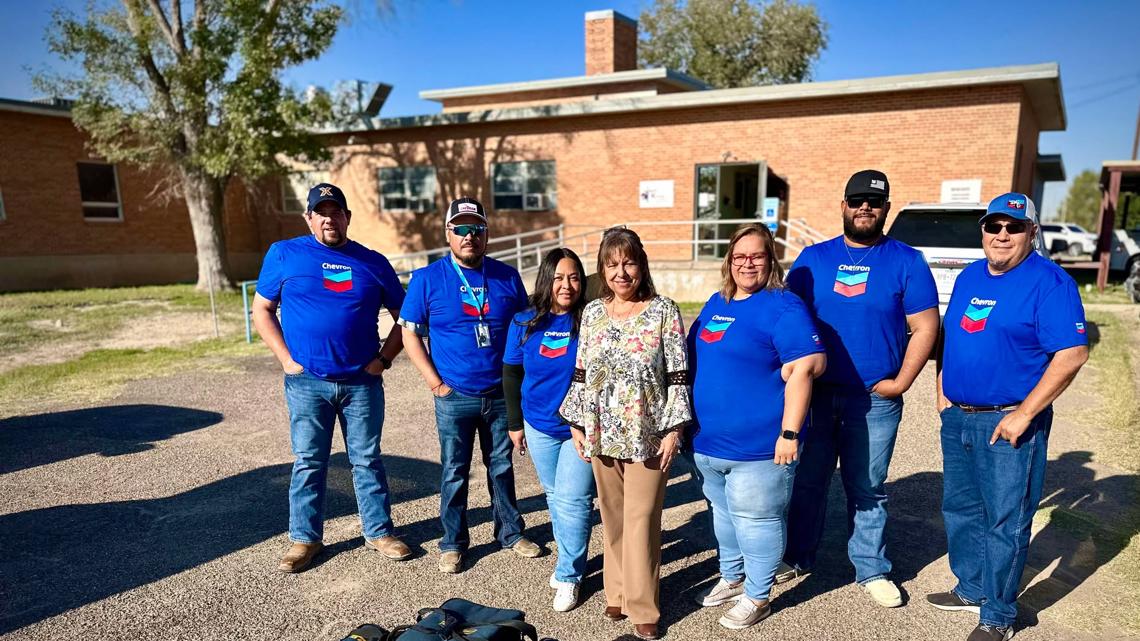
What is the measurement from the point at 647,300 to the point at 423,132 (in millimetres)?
17631

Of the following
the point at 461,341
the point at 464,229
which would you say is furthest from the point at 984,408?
the point at 464,229

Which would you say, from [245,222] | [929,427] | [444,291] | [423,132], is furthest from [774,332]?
[245,222]

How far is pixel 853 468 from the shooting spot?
3355 mm

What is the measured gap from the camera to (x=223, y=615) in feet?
10.7

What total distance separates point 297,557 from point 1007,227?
382 centimetres

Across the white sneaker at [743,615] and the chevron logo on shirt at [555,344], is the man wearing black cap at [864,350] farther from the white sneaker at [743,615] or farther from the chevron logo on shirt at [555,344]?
the chevron logo on shirt at [555,344]

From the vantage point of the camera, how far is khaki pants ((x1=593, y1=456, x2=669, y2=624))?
2980 mm

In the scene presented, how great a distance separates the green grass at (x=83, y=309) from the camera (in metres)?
11.4

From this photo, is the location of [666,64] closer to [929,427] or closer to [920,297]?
[929,427]

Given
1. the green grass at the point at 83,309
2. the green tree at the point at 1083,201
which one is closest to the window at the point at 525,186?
the green grass at the point at 83,309

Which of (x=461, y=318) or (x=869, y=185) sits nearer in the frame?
(x=869, y=185)

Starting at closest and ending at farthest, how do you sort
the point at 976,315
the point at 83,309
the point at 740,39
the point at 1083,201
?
the point at 976,315 → the point at 83,309 → the point at 740,39 → the point at 1083,201

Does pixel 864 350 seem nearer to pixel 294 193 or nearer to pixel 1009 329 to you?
pixel 1009 329

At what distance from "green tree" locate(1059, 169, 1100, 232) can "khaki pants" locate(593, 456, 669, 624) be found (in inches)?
3087
